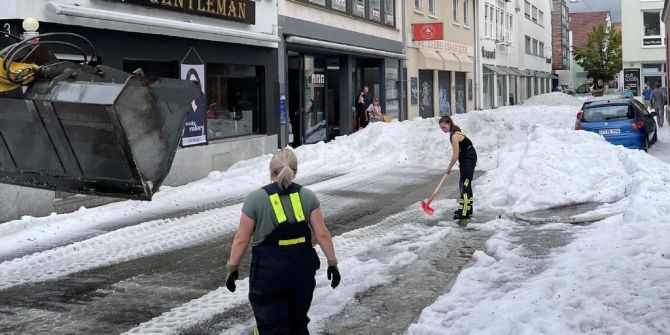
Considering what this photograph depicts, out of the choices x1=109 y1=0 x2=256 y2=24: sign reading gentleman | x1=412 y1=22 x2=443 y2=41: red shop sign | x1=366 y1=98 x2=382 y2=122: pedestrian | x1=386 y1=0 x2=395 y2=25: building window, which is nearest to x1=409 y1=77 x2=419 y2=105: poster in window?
x1=412 y1=22 x2=443 y2=41: red shop sign

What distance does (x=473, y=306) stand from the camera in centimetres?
625

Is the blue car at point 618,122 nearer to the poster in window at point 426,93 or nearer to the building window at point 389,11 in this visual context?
the building window at point 389,11

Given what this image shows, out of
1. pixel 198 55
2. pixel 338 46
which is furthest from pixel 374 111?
pixel 198 55

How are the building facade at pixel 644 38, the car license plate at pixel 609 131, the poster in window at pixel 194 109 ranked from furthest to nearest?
→ the building facade at pixel 644 38 < the car license plate at pixel 609 131 < the poster in window at pixel 194 109

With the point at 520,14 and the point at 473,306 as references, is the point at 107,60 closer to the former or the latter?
the point at 473,306

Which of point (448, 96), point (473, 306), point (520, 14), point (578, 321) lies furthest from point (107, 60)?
point (520, 14)

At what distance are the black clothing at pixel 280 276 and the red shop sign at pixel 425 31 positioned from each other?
26.9 m

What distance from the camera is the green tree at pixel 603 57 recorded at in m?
88.5

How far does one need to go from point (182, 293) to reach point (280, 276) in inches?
113

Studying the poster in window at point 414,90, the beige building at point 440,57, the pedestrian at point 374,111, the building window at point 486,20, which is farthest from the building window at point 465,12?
the pedestrian at point 374,111

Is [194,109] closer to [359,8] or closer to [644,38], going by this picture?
[359,8]

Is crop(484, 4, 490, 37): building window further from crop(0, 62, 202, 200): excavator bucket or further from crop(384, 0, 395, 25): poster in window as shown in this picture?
crop(0, 62, 202, 200): excavator bucket

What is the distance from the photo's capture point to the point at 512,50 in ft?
176

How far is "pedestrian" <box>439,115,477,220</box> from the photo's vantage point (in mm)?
10922
